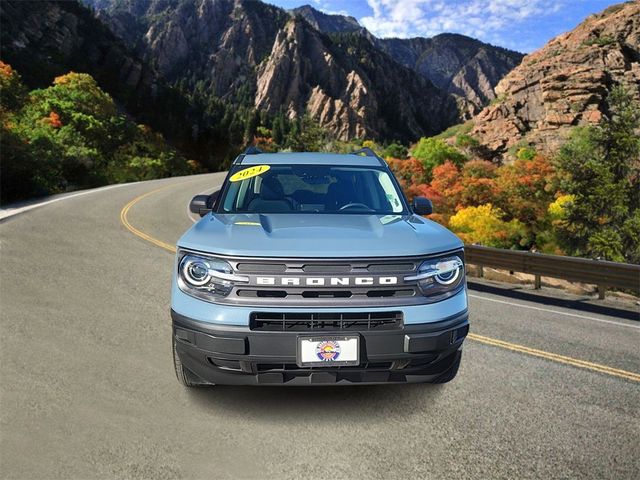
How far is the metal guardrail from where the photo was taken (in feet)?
29.2

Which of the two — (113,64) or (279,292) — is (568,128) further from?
(113,64)


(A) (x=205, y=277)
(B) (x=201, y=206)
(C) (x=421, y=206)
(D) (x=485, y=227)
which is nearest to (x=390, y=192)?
(C) (x=421, y=206)

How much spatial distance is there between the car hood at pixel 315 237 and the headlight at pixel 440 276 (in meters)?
0.10

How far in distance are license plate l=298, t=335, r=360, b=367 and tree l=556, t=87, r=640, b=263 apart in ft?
99.9

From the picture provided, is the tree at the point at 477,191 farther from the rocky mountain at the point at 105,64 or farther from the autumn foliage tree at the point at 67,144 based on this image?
the rocky mountain at the point at 105,64

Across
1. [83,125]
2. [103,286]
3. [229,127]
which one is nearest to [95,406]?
[103,286]

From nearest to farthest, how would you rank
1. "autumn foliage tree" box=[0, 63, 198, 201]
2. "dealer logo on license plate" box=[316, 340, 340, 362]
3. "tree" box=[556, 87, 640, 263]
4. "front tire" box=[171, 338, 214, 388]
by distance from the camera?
"dealer logo on license plate" box=[316, 340, 340, 362], "front tire" box=[171, 338, 214, 388], "autumn foliage tree" box=[0, 63, 198, 201], "tree" box=[556, 87, 640, 263]

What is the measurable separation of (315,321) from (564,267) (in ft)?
26.8

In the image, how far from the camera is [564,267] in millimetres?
9773

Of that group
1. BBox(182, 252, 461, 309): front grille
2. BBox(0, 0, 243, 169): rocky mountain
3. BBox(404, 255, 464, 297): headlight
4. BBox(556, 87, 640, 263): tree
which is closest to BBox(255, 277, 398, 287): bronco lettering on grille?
BBox(182, 252, 461, 309): front grille

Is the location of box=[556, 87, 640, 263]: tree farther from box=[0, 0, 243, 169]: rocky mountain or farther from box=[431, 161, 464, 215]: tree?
box=[0, 0, 243, 169]: rocky mountain

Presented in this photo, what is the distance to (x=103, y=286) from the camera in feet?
26.7

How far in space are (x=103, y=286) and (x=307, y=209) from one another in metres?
5.03

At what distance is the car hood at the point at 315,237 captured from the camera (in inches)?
132
